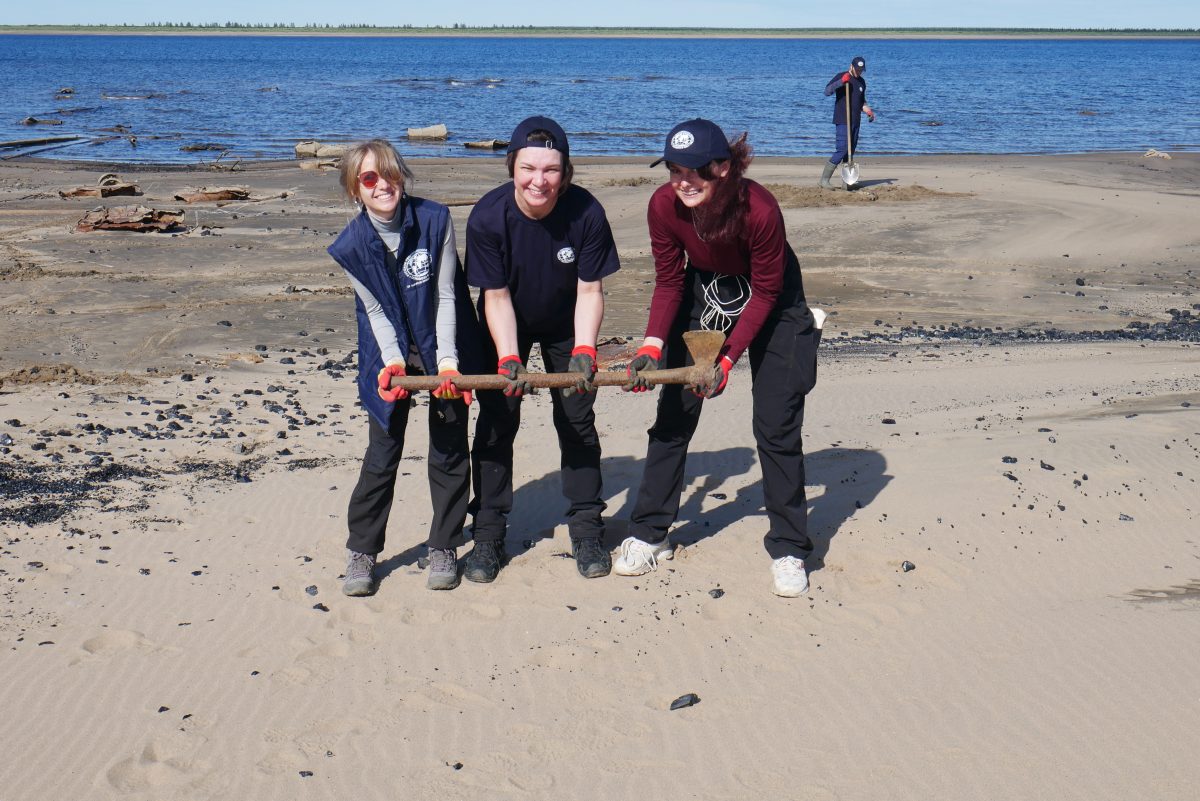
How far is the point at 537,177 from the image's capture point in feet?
14.3

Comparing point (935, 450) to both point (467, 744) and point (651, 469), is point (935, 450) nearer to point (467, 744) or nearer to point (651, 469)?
point (651, 469)

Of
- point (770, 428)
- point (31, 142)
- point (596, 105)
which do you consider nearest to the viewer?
point (770, 428)

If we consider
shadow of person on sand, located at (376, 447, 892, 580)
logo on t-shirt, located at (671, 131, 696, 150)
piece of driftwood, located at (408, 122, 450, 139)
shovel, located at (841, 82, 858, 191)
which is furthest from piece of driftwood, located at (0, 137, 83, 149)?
logo on t-shirt, located at (671, 131, 696, 150)

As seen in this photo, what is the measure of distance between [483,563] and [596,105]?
4178 centimetres

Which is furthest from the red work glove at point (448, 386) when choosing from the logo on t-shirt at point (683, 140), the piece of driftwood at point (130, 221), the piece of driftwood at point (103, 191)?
the piece of driftwood at point (103, 191)

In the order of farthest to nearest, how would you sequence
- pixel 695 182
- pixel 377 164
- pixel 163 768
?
pixel 377 164 < pixel 695 182 < pixel 163 768

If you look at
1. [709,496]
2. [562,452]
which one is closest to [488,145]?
[709,496]

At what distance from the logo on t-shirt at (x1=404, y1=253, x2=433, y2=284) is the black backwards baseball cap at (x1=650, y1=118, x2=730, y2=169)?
103 centimetres

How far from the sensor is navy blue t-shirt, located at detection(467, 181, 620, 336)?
4.54m

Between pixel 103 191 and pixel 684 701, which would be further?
pixel 103 191

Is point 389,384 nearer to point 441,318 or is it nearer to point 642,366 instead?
point 441,318

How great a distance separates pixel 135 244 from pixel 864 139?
886 inches

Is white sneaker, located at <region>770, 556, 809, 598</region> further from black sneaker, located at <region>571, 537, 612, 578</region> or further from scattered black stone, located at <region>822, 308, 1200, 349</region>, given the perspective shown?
scattered black stone, located at <region>822, 308, 1200, 349</region>

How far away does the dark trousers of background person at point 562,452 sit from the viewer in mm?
4898
